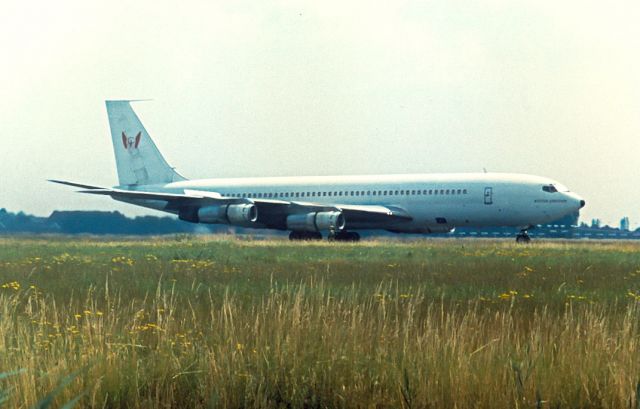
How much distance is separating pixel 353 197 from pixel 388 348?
39.5 meters

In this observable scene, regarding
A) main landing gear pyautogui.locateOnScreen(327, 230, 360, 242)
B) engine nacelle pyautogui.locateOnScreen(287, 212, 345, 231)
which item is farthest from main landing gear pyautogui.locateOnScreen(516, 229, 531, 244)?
main landing gear pyautogui.locateOnScreen(327, 230, 360, 242)

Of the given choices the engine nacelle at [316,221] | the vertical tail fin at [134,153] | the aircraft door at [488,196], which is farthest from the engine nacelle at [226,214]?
the aircraft door at [488,196]

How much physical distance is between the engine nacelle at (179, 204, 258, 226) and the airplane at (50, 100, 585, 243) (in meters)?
0.04

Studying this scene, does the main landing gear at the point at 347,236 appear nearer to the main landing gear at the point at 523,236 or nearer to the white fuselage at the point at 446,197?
the white fuselage at the point at 446,197

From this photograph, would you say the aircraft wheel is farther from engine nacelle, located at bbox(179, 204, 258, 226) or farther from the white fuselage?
engine nacelle, located at bbox(179, 204, 258, 226)

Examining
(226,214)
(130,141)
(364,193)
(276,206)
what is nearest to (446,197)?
(364,193)

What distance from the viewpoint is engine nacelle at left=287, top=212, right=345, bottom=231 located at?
45.8m

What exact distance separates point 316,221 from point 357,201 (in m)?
3.02

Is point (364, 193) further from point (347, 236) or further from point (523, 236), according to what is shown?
point (523, 236)

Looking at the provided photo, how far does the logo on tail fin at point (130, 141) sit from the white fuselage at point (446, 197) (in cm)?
798

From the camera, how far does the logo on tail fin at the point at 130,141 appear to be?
180 ft

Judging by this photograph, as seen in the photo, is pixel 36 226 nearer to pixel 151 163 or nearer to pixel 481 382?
pixel 151 163

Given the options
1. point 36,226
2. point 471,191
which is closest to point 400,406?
point 471,191

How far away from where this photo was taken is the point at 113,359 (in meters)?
8.51
